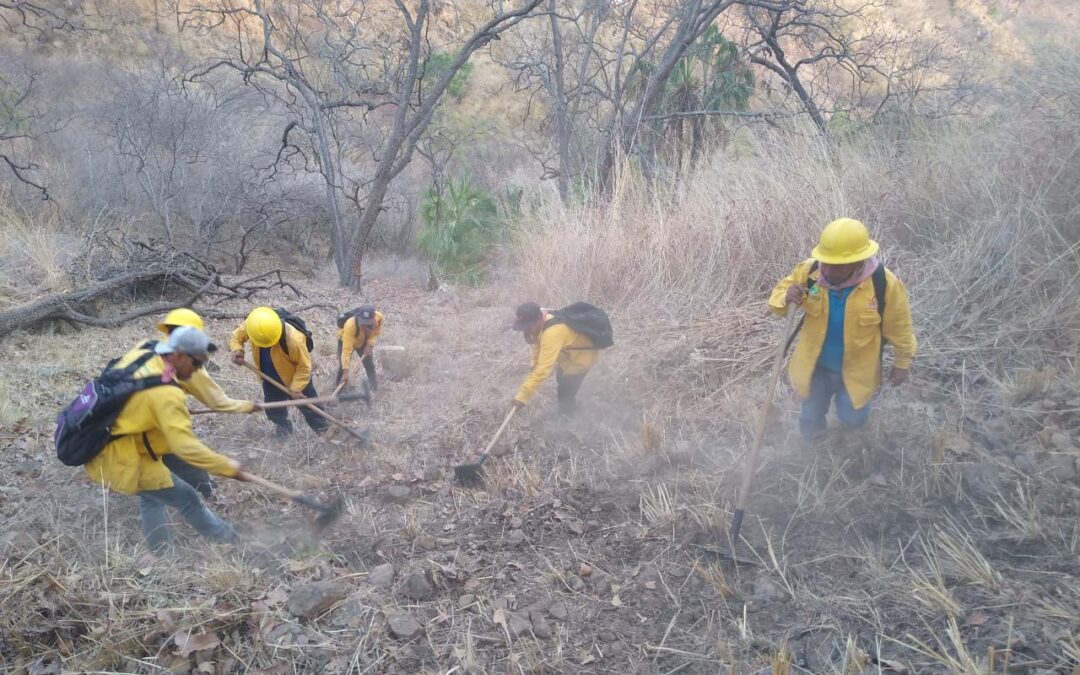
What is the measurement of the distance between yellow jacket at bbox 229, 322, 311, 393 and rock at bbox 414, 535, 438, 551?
2021mm

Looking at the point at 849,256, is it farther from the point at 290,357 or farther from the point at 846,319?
the point at 290,357

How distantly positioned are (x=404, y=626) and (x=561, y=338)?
2283 millimetres

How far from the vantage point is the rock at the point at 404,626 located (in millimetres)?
3061

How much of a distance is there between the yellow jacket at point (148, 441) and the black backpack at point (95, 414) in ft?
0.12

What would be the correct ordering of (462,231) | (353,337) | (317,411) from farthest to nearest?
(462,231)
(353,337)
(317,411)

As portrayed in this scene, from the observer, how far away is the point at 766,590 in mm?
3168

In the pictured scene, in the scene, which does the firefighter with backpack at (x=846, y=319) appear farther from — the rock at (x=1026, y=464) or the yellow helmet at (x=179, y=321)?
the yellow helmet at (x=179, y=321)

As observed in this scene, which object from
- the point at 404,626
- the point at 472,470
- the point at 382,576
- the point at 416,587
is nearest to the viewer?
the point at 404,626

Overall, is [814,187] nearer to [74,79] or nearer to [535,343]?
[535,343]

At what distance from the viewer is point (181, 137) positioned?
13664 mm

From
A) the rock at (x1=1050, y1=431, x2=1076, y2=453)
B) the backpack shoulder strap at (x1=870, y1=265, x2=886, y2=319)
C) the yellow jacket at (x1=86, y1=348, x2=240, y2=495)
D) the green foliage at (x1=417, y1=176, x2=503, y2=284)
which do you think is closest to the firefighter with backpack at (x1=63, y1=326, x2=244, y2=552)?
the yellow jacket at (x1=86, y1=348, x2=240, y2=495)

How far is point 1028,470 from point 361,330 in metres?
4.85

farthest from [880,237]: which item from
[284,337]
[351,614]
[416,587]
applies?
[351,614]

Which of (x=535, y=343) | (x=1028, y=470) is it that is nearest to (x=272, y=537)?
(x=535, y=343)
